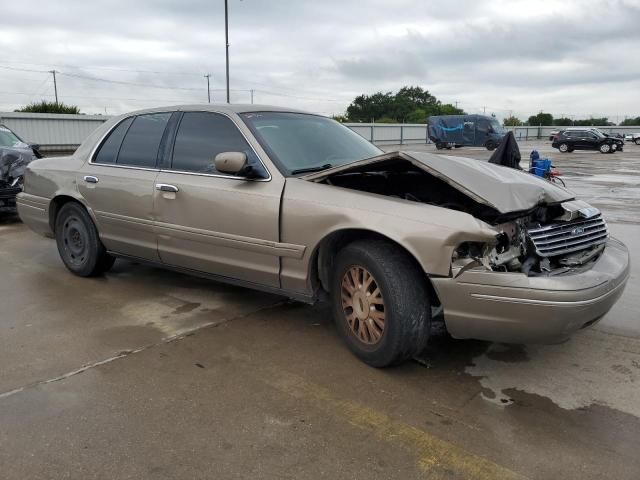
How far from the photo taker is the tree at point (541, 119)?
76.1 meters

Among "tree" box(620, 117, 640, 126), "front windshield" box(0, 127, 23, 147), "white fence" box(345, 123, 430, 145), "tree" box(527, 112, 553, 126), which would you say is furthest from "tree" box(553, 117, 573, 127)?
"front windshield" box(0, 127, 23, 147)

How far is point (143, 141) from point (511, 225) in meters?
3.14

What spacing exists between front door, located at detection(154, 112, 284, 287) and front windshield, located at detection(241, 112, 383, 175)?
15 centimetres

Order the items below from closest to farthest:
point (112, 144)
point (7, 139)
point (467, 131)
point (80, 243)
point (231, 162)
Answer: point (231, 162)
point (112, 144)
point (80, 243)
point (7, 139)
point (467, 131)

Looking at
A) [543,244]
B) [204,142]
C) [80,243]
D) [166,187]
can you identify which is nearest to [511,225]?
[543,244]

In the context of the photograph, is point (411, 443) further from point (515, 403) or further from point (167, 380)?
point (167, 380)

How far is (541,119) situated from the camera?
250 feet

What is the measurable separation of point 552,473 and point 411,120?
77.3m

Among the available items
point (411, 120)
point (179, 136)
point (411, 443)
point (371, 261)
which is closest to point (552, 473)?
point (411, 443)

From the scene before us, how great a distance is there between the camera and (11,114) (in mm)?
20938

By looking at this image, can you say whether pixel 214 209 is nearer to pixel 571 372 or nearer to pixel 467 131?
pixel 571 372

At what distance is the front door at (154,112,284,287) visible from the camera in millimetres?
3770

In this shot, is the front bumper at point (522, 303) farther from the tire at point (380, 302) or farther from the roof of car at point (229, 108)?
the roof of car at point (229, 108)

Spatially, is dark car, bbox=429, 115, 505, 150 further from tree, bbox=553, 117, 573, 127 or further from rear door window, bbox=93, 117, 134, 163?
tree, bbox=553, 117, 573, 127
